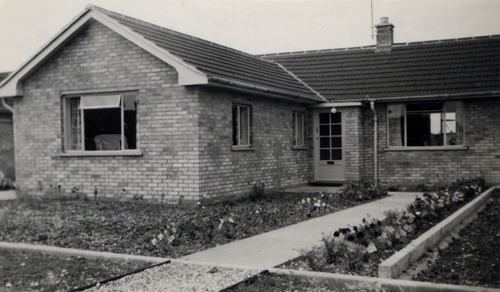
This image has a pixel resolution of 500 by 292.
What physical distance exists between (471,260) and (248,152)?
7.97 meters

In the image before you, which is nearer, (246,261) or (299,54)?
(246,261)

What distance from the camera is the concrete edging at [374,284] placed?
528cm

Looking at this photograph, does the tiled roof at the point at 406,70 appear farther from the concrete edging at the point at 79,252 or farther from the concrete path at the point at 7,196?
the concrete edging at the point at 79,252

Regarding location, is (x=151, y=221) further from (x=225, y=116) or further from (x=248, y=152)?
(x=248, y=152)

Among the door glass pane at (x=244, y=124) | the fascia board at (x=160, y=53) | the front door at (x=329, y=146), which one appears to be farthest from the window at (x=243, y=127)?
the front door at (x=329, y=146)

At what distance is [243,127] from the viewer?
14250 millimetres

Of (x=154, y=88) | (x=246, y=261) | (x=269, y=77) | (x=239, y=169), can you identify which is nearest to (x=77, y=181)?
(x=154, y=88)

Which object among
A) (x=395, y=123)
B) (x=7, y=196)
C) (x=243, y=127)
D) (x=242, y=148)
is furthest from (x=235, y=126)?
(x=7, y=196)

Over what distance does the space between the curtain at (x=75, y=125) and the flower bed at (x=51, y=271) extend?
627cm

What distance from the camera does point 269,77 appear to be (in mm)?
16406

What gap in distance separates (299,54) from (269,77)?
5.37 m

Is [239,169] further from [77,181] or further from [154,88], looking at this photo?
[77,181]

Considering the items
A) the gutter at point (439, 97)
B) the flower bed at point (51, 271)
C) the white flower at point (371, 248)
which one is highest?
the gutter at point (439, 97)

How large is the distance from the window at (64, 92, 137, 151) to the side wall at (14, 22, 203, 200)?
10.3 inches
